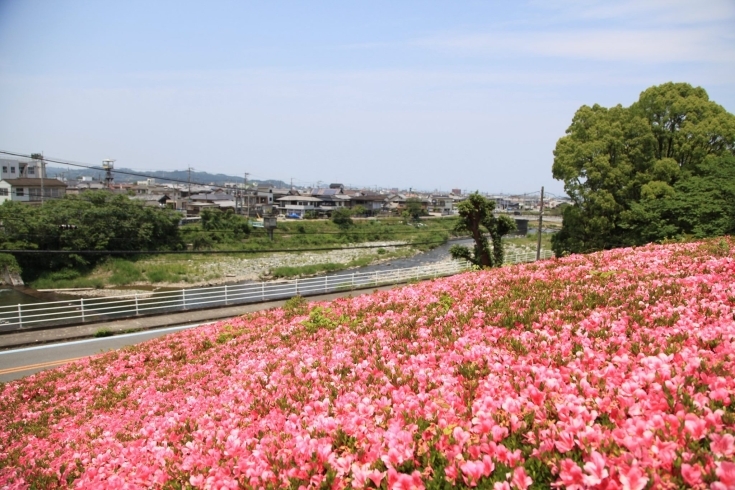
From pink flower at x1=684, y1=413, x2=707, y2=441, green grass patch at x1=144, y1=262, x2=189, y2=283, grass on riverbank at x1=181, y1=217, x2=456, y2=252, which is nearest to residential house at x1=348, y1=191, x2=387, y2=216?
grass on riverbank at x1=181, y1=217, x2=456, y2=252

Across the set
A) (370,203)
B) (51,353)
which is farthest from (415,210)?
(51,353)

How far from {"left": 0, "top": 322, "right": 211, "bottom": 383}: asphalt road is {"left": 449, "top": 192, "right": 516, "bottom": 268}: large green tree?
15.2 m

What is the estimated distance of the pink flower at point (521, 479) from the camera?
250cm

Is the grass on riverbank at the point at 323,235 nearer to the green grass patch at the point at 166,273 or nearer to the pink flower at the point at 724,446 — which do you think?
the green grass patch at the point at 166,273

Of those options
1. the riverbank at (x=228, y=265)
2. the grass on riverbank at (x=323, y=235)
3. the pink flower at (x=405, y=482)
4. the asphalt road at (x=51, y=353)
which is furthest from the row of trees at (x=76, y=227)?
the pink flower at (x=405, y=482)

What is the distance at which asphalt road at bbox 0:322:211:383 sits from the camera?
1292cm

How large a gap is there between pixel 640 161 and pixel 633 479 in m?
25.3

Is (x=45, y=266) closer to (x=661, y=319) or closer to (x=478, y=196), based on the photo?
(x=478, y=196)

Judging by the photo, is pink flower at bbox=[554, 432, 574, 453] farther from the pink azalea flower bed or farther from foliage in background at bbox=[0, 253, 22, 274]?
foliage in background at bbox=[0, 253, 22, 274]

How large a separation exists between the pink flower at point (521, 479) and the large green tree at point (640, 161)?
2134cm

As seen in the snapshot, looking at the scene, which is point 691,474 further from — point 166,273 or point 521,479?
point 166,273

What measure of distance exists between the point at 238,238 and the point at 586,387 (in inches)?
2423

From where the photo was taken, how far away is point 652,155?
77.4 ft

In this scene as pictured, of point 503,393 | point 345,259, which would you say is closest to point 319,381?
point 503,393
